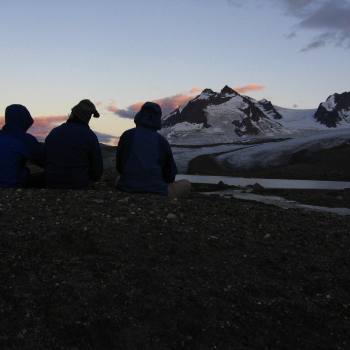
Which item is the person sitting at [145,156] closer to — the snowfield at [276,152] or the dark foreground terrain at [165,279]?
the dark foreground terrain at [165,279]

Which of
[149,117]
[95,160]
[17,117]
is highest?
[17,117]

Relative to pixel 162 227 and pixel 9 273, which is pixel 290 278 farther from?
pixel 9 273

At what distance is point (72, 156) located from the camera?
365 inches

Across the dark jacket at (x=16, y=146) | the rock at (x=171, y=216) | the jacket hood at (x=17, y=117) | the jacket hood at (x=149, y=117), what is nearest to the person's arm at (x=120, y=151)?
the jacket hood at (x=149, y=117)

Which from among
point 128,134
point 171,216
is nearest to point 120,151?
point 128,134

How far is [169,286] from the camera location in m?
5.63

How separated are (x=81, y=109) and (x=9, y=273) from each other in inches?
161

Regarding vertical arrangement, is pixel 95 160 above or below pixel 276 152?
above

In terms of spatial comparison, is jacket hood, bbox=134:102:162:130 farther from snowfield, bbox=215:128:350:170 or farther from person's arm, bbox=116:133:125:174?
snowfield, bbox=215:128:350:170

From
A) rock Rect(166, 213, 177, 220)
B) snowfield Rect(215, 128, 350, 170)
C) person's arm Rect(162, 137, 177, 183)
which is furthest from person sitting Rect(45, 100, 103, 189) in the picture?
snowfield Rect(215, 128, 350, 170)

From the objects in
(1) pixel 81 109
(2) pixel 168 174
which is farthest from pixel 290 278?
(1) pixel 81 109

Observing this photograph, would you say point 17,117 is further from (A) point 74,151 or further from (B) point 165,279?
(B) point 165,279

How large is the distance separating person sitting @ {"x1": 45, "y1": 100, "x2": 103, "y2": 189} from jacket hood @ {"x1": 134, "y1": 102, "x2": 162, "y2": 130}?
2.68 ft

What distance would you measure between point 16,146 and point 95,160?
4.17ft
